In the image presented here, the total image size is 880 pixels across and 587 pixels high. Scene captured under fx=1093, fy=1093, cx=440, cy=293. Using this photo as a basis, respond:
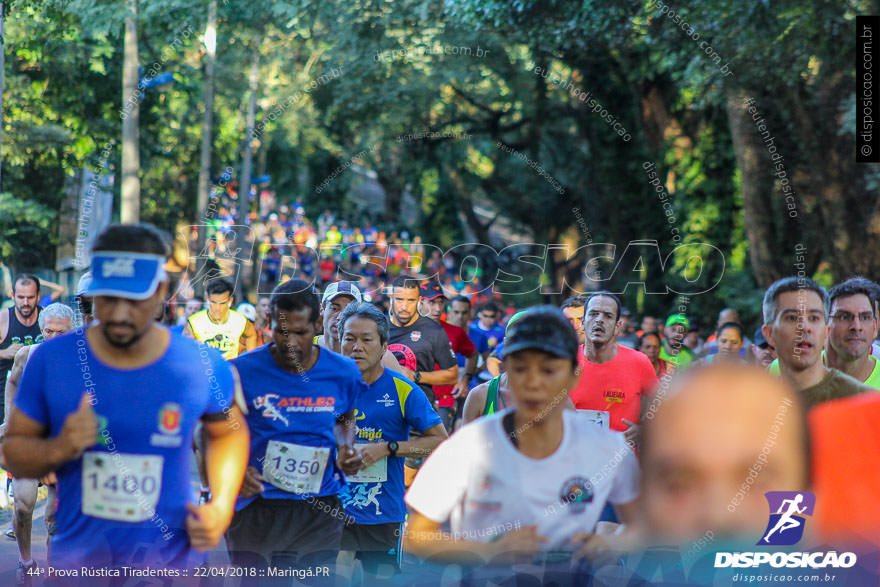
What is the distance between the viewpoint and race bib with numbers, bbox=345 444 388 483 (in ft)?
19.0

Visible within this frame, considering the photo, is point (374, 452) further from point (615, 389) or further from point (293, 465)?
point (615, 389)

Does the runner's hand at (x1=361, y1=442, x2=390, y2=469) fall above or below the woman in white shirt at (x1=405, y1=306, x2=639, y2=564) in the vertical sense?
below

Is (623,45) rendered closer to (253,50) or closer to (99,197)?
(253,50)

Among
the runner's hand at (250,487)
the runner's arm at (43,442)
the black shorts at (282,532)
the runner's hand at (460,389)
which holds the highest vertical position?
the runner's arm at (43,442)

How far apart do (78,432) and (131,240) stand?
617 mm

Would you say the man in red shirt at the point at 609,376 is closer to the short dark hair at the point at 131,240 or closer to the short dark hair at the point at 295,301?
the short dark hair at the point at 295,301

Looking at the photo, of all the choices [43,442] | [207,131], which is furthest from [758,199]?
[43,442]

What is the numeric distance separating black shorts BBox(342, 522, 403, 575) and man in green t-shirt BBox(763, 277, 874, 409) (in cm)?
246

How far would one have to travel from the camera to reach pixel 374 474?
5816 millimetres

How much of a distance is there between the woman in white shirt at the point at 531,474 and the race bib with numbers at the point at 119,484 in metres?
0.83

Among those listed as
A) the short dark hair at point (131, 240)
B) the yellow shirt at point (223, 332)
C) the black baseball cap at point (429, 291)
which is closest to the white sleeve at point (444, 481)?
the short dark hair at point (131, 240)

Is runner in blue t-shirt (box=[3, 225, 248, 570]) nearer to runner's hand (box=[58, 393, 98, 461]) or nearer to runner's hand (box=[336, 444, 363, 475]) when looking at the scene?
runner's hand (box=[58, 393, 98, 461])

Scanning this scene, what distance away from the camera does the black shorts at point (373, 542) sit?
18.9 feet

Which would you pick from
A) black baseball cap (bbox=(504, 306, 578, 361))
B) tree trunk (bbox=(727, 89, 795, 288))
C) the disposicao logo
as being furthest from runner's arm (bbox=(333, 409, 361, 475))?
tree trunk (bbox=(727, 89, 795, 288))
